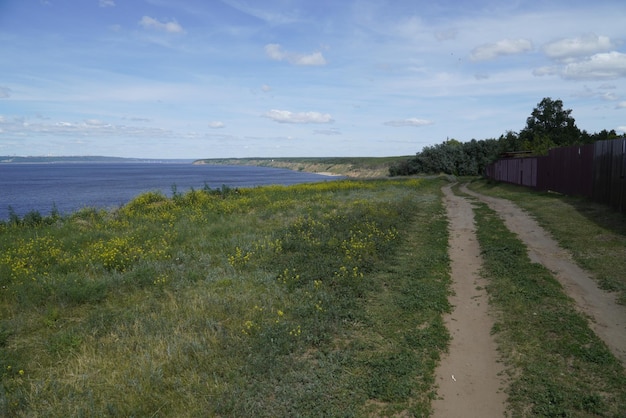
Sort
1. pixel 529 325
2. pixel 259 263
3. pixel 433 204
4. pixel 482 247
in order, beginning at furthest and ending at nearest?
pixel 433 204 < pixel 482 247 < pixel 259 263 < pixel 529 325

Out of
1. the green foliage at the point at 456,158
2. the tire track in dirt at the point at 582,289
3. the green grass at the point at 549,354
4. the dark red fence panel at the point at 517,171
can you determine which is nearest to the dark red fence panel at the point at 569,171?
the dark red fence panel at the point at 517,171

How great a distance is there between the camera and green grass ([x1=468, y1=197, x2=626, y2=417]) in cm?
447

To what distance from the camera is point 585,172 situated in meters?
19.5

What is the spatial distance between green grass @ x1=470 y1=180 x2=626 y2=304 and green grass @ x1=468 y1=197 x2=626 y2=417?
43.0 inches

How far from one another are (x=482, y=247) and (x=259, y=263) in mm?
6411

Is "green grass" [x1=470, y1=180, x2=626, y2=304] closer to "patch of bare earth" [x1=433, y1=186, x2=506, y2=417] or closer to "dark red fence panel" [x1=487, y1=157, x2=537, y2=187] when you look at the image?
"patch of bare earth" [x1=433, y1=186, x2=506, y2=417]

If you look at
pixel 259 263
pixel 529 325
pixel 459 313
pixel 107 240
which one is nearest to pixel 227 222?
pixel 107 240

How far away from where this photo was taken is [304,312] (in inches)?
280

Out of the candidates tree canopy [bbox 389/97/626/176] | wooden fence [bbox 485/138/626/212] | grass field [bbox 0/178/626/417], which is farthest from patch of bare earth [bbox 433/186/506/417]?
tree canopy [bbox 389/97/626/176]

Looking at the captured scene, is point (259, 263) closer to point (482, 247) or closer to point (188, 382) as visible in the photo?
point (188, 382)

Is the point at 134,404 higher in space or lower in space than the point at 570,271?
lower

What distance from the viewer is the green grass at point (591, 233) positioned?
27.3ft

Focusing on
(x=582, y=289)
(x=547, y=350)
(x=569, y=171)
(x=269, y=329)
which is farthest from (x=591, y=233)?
(x=569, y=171)

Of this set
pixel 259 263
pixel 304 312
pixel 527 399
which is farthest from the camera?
pixel 259 263
